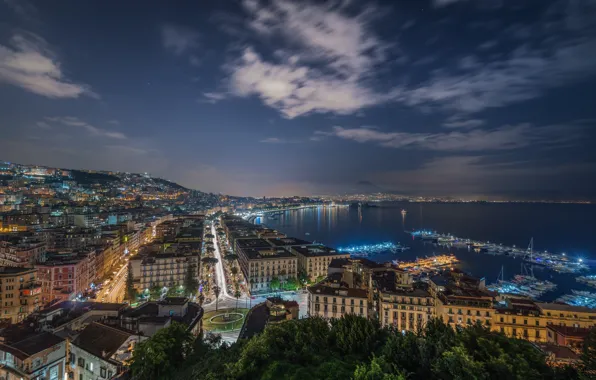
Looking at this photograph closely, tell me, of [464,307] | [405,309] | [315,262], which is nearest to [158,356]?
[405,309]

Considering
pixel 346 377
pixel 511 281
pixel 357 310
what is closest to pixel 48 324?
pixel 346 377

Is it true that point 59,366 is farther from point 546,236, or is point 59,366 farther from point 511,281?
point 546,236

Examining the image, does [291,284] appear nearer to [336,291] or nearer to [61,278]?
[336,291]

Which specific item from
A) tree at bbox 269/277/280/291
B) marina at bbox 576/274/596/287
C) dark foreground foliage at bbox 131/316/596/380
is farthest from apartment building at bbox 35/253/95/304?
marina at bbox 576/274/596/287

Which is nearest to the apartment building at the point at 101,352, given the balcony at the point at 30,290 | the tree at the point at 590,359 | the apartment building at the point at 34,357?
the apartment building at the point at 34,357

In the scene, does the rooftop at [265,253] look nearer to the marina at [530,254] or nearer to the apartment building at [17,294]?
the apartment building at [17,294]

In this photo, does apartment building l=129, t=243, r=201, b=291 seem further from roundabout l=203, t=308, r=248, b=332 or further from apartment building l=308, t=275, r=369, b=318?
apartment building l=308, t=275, r=369, b=318
